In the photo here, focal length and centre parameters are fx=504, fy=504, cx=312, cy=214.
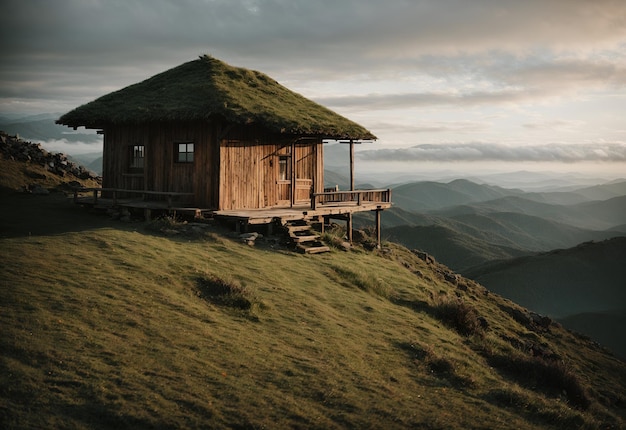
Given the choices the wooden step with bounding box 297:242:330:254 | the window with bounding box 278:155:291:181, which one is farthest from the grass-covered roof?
the wooden step with bounding box 297:242:330:254

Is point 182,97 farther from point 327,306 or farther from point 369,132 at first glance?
point 327,306

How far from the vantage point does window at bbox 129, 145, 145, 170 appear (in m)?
25.1

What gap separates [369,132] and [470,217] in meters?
152

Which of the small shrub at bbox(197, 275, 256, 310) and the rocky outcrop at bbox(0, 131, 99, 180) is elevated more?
the rocky outcrop at bbox(0, 131, 99, 180)

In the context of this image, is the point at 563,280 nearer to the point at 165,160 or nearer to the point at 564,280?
the point at 564,280

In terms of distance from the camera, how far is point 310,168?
27.8m

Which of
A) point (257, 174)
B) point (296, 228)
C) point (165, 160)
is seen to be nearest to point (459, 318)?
point (296, 228)

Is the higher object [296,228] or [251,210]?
[251,210]

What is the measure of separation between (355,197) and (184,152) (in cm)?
1024

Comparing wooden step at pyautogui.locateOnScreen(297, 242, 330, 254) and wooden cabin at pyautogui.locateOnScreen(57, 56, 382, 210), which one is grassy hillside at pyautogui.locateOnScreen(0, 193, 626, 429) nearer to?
wooden step at pyautogui.locateOnScreen(297, 242, 330, 254)

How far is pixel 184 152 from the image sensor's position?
2361 centimetres

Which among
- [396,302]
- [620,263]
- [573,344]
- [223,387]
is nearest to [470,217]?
[620,263]

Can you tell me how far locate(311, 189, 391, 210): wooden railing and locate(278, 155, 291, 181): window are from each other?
1.97 m

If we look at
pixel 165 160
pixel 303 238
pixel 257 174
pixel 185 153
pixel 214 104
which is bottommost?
pixel 303 238
